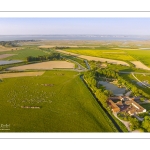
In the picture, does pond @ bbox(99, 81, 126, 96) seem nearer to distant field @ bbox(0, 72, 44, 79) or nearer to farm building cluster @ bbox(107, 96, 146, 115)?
farm building cluster @ bbox(107, 96, 146, 115)

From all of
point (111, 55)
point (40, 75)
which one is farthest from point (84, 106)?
point (111, 55)

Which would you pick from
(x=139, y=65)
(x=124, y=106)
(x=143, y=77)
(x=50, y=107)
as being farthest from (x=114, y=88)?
(x=139, y=65)

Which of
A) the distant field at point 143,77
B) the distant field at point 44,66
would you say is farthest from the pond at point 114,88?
the distant field at point 44,66

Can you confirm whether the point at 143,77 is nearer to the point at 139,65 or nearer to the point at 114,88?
the point at 139,65

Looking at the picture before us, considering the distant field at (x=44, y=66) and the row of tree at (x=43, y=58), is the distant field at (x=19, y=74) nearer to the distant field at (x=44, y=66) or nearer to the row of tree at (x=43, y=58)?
the distant field at (x=44, y=66)

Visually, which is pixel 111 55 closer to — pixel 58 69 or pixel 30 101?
pixel 58 69
